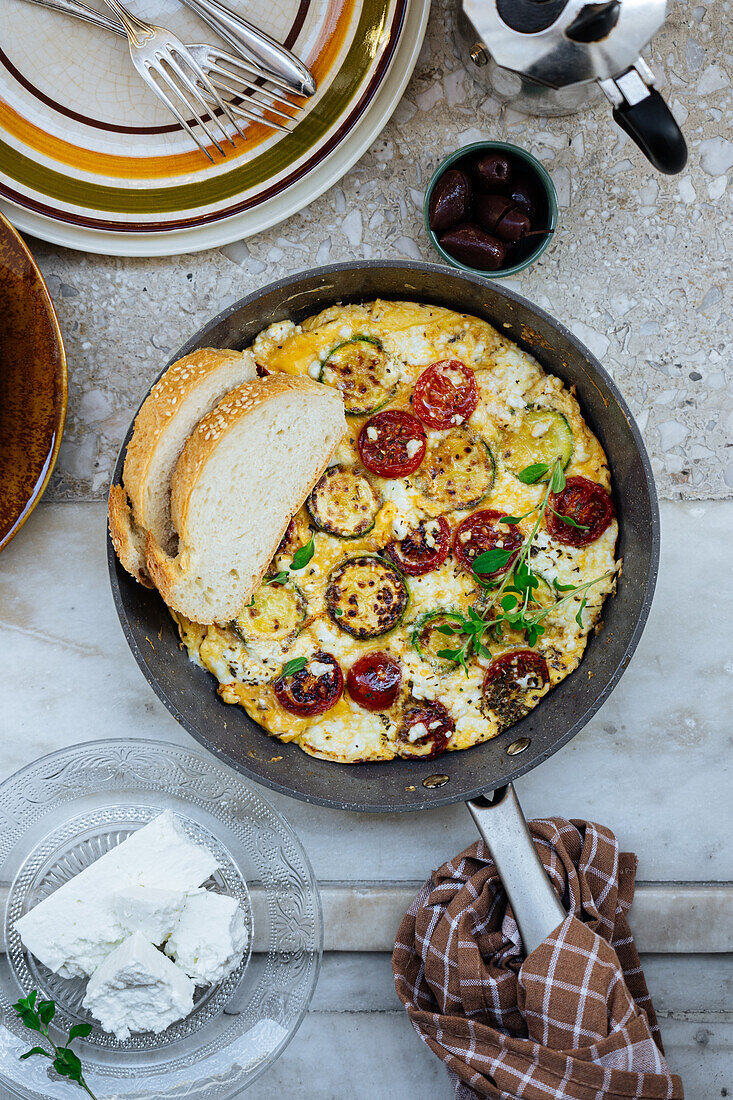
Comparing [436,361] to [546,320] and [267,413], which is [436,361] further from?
[267,413]

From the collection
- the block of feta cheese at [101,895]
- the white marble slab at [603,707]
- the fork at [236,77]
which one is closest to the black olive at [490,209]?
the fork at [236,77]

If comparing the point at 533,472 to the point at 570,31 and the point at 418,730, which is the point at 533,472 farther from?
the point at 570,31

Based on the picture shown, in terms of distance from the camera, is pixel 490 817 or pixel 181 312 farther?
pixel 181 312

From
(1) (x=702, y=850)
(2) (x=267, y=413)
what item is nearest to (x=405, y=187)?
(2) (x=267, y=413)

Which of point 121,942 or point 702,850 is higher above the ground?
point 121,942

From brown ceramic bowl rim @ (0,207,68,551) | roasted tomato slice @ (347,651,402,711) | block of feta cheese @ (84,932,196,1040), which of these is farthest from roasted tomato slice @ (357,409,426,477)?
block of feta cheese @ (84,932,196,1040)

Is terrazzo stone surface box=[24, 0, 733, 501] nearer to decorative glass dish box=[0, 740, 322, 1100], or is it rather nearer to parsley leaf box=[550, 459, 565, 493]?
parsley leaf box=[550, 459, 565, 493]

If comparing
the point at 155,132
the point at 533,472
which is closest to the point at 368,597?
the point at 533,472
